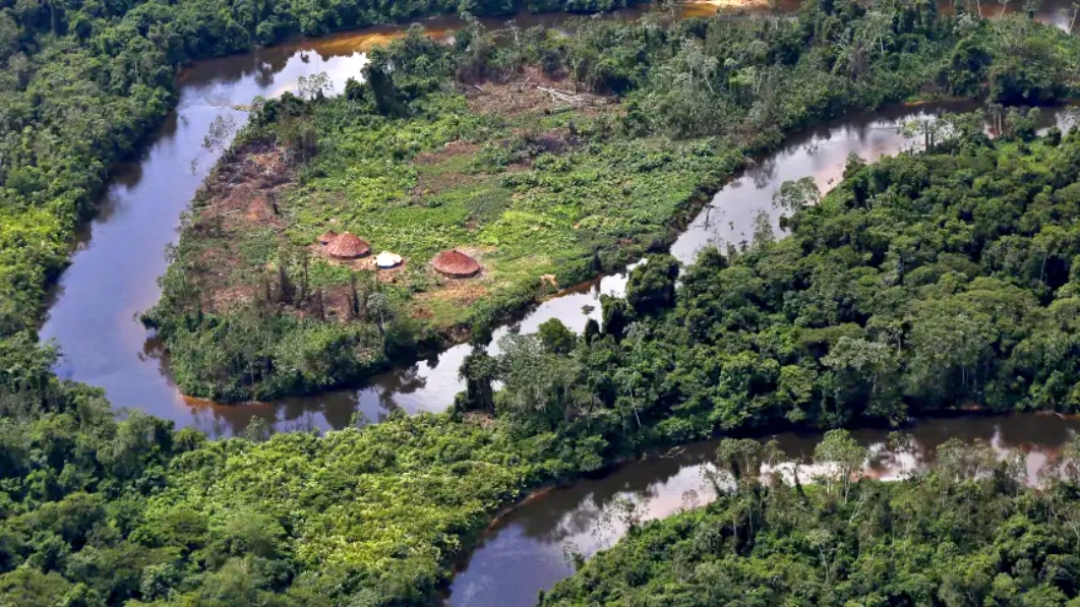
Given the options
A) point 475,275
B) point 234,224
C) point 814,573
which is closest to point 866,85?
point 475,275

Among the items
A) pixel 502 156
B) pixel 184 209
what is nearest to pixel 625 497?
pixel 502 156

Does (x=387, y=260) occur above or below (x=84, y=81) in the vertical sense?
below

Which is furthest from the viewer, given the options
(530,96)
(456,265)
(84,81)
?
(84,81)

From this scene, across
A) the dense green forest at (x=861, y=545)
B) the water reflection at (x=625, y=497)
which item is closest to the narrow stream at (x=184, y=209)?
the water reflection at (x=625, y=497)

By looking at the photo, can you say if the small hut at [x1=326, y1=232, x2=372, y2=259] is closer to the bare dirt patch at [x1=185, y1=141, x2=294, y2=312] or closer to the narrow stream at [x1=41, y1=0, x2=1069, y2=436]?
the bare dirt patch at [x1=185, y1=141, x2=294, y2=312]

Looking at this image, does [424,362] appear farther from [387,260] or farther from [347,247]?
[347,247]

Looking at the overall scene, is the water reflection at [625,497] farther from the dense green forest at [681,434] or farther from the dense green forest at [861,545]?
the dense green forest at [861,545]

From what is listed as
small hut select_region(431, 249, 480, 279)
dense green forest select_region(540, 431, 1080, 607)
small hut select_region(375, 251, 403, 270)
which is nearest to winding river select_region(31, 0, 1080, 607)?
dense green forest select_region(540, 431, 1080, 607)

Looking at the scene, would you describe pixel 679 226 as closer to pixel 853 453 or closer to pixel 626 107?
pixel 626 107
